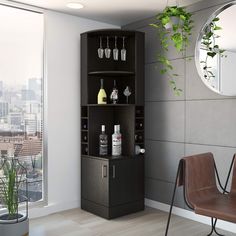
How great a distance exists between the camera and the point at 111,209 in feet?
10.5

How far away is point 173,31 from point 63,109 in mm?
1470

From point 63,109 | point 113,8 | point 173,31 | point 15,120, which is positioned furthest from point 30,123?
point 173,31

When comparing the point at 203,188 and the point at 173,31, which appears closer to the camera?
the point at 203,188

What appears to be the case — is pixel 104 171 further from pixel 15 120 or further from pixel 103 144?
pixel 15 120

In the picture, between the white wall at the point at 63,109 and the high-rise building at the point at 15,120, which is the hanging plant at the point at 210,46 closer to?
the white wall at the point at 63,109

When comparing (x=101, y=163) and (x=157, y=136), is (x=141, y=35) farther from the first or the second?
(x=101, y=163)

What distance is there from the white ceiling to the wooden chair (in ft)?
5.37

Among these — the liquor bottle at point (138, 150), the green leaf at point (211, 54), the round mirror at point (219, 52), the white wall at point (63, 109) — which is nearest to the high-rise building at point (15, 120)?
→ the white wall at point (63, 109)

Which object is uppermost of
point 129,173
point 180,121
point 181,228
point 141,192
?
point 180,121

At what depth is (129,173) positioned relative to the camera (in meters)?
3.35

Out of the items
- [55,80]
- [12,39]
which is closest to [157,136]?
[55,80]

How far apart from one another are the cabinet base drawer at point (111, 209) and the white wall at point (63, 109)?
0.70 ft

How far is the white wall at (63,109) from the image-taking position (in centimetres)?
340

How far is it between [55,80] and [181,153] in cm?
159
